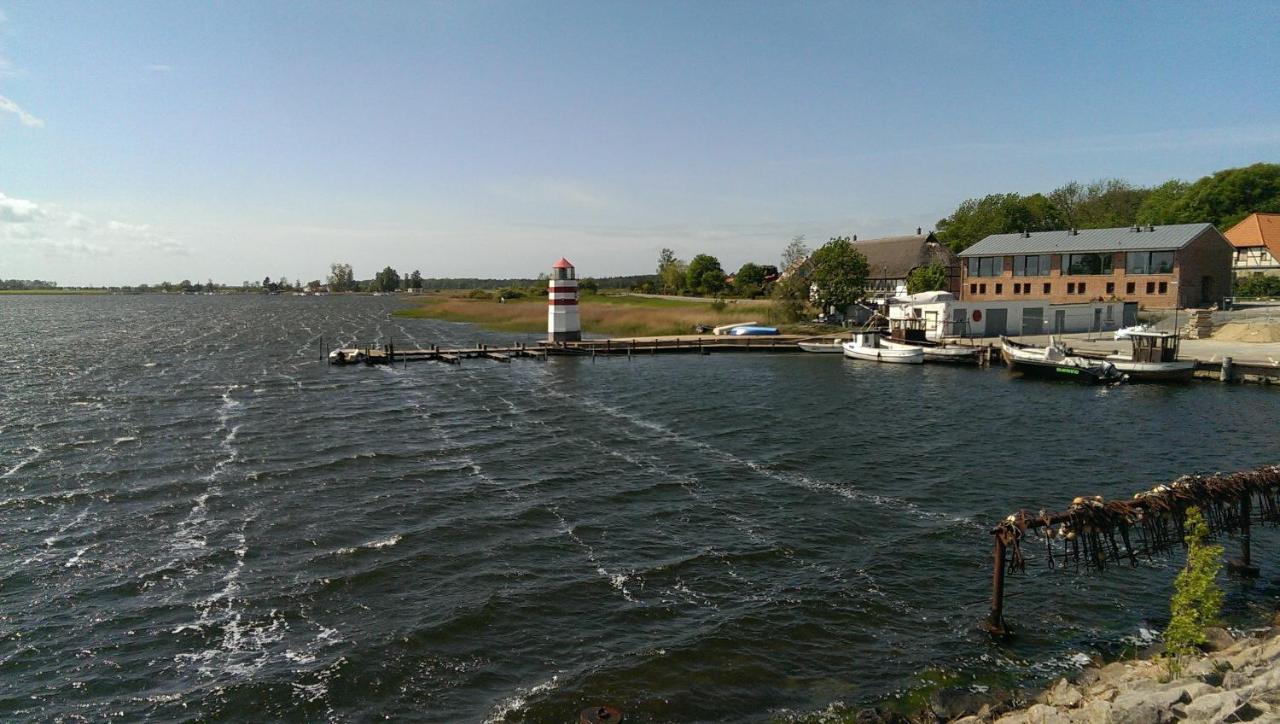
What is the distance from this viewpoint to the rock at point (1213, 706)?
1128cm

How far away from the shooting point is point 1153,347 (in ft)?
173

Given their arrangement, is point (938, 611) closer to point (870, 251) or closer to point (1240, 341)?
point (1240, 341)

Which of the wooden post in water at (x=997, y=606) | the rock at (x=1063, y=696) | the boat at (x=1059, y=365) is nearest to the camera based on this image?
the rock at (x=1063, y=696)

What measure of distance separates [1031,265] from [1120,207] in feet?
213

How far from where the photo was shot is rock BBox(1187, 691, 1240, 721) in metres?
11.3

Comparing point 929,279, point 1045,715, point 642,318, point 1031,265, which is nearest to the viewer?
point 1045,715

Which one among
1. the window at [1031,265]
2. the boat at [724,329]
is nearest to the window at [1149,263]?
the window at [1031,265]

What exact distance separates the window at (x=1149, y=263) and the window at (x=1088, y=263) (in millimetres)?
1897

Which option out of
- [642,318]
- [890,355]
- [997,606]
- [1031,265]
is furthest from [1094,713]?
[642,318]

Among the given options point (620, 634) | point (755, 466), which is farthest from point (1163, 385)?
point (620, 634)

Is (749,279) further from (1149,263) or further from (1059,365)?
(1059,365)

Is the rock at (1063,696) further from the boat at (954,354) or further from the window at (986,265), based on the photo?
the window at (986,265)

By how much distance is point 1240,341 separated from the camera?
62625mm

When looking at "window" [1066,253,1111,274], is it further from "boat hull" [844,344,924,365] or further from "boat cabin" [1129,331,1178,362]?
"boat hull" [844,344,924,365]
